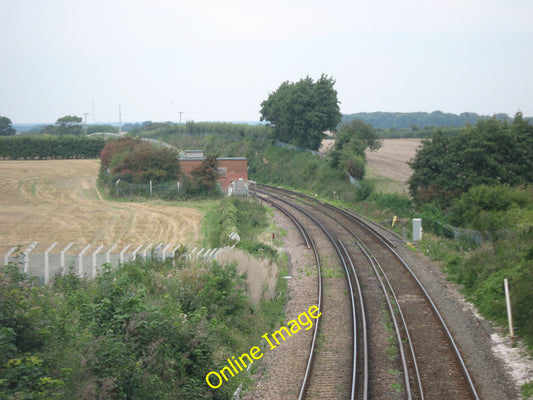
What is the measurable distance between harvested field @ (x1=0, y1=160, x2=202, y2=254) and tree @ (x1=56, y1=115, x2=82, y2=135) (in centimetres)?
6665

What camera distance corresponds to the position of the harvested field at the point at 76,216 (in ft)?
80.0

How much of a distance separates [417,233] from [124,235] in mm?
14999

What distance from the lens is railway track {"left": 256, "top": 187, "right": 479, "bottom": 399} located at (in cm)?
996

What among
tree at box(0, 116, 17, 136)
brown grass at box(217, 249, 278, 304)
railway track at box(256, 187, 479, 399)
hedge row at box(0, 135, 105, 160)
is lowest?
railway track at box(256, 187, 479, 399)

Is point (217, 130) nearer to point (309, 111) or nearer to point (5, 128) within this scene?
point (309, 111)

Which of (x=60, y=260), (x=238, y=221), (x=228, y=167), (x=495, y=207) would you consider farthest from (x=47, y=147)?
(x=495, y=207)

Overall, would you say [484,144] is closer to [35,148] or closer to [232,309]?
[232,309]

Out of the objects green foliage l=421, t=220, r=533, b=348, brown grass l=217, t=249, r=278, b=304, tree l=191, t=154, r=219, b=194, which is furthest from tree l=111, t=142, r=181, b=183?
green foliage l=421, t=220, r=533, b=348

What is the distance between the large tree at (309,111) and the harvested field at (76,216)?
71.3ft

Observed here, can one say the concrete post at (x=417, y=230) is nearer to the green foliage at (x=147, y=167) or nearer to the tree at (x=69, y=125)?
the green foliage at (x=147, y=167)

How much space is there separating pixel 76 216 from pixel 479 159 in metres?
24.5

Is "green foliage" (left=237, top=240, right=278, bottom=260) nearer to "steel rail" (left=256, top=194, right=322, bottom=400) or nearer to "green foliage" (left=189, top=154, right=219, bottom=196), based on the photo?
"steel rail" (left=256, top=194, right=322, bottom=400)

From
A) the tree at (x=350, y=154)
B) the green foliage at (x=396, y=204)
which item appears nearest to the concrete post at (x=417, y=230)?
the green foliage at (x=396, y=204)

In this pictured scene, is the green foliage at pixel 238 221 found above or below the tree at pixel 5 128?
below
